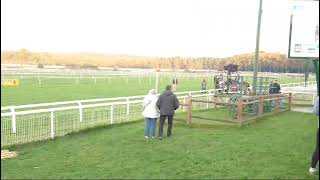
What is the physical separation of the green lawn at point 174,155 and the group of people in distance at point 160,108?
402mm

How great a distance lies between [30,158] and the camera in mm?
8555

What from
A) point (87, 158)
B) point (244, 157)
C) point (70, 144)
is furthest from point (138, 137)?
point (244, 157)

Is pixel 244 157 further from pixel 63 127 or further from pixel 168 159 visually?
pixel 63 127

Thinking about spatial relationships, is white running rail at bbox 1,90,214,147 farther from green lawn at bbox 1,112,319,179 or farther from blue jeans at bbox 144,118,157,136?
blue jeans at bbox 144,118,157,136

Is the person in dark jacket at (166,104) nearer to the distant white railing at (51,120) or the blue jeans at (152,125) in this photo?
the blue jeans at (152,125)

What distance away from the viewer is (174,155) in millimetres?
8695

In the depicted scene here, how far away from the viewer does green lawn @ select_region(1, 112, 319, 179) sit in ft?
23.8

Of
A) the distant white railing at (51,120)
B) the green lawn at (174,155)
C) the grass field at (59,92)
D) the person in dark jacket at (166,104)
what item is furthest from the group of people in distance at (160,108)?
the grass field at (59,92)

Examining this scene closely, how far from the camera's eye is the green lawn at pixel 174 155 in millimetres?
7266

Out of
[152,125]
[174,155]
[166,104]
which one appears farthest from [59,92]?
[174,155]

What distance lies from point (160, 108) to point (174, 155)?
95.0 inches

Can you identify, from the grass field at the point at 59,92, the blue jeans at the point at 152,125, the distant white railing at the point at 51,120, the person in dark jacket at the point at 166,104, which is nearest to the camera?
the distant white railing at the point at 51,120

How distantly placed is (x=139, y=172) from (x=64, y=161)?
69.9 inches

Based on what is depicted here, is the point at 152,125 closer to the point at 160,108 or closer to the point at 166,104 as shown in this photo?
the point at 160,108
